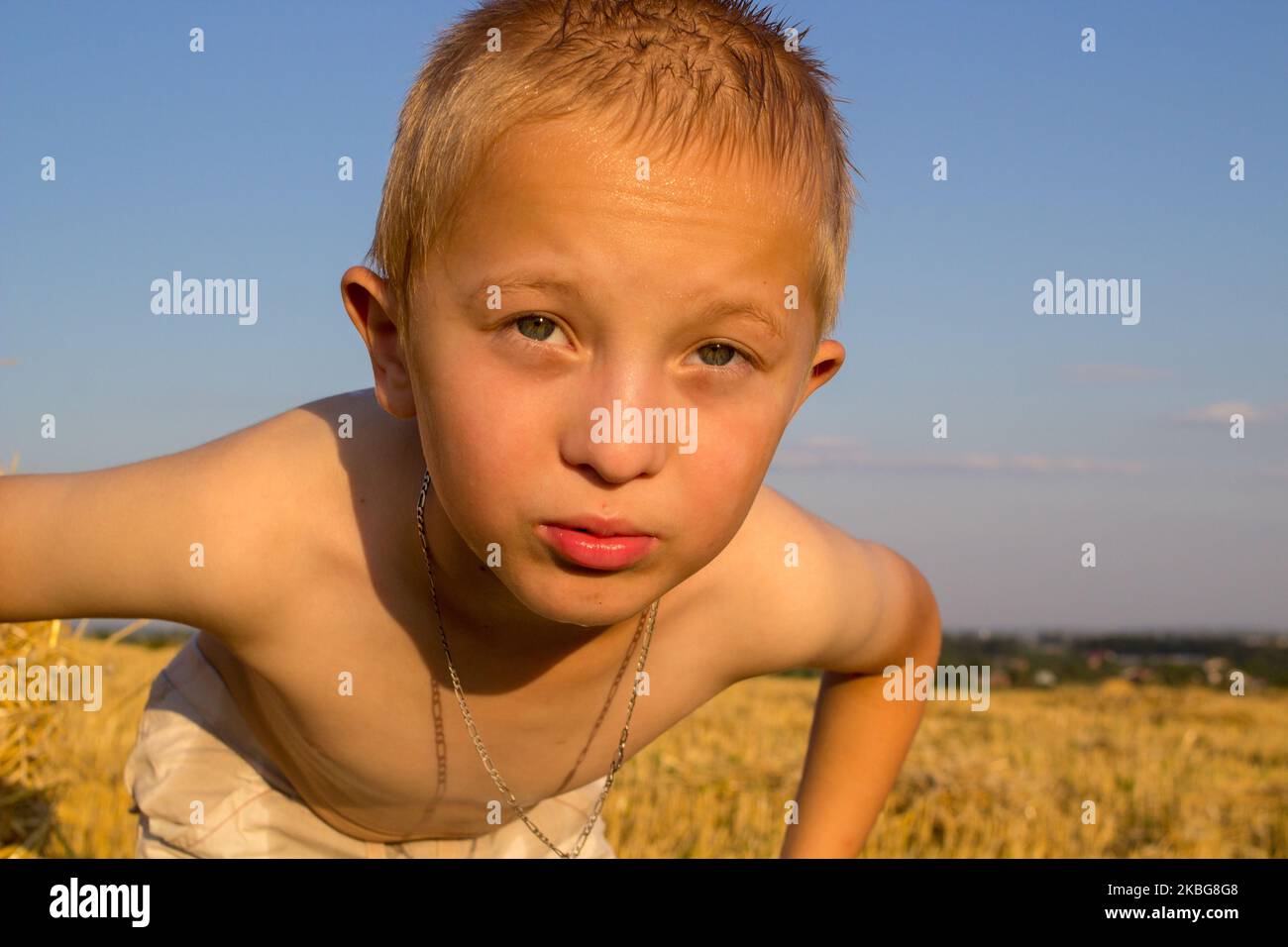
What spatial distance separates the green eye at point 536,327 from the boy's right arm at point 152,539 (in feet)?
2.86

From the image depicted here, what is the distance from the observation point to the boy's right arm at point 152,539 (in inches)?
88.0

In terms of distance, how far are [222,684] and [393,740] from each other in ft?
2.16

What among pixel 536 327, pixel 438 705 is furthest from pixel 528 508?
pixel 438 705

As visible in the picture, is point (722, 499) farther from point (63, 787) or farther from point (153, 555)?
point (63, 787)

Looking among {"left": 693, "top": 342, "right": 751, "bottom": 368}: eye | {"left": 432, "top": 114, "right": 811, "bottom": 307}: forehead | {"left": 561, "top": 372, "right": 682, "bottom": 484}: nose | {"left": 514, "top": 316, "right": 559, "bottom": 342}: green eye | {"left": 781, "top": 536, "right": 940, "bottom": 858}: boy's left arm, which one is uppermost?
{"left": 432, "top": 114, "right": 811, "bottom": 307}: forehead

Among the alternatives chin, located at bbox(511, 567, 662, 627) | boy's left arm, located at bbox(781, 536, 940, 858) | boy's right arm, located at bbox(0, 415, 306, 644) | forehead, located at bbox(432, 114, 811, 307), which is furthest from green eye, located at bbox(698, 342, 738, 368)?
boy's left arm, located at bbox(781, 536, 940, 858)

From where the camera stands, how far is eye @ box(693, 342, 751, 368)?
183 cm

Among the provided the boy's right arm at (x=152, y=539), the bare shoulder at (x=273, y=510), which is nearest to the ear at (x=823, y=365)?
the bare shoulder at (x=273, y=510)

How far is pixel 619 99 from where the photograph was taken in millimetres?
1854

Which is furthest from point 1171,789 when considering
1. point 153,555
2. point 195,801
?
point 153,555

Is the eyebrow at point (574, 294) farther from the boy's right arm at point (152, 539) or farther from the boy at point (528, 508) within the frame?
the boy's right arm at point (152, 539)

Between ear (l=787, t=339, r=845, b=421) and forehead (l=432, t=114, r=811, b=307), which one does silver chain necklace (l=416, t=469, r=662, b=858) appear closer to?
ear (l=787, t=339, r=845, b=421)

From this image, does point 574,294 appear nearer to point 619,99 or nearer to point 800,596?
point 619,99

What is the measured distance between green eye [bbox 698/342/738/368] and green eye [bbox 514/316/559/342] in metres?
0.23
